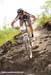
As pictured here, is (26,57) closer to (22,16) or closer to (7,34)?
(22,16)

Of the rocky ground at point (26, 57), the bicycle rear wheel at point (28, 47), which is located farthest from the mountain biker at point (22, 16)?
→ the rocky ground at point (26, 57)

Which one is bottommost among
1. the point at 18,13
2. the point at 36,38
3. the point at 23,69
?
the point at 23,69

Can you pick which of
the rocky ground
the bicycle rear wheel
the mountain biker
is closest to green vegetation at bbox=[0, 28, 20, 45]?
the rocky ground

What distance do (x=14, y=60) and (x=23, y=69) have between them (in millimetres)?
1040

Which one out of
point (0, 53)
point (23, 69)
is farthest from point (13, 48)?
point (23, 69)

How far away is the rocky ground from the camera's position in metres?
17.0

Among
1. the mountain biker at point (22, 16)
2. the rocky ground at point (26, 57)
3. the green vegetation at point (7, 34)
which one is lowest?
the rocky ground at point (26, 57)

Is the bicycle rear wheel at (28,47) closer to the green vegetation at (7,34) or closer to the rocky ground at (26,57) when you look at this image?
the rocky ground at (26,57)

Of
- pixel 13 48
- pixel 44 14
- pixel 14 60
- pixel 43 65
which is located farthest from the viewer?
pixel 44 14

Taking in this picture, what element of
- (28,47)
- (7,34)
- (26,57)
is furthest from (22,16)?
(7,34)

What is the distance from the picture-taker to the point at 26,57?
1770cm

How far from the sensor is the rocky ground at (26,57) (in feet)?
55.9

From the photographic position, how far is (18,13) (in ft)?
50.2

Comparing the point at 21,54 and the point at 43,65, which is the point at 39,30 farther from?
the point at 43,65
